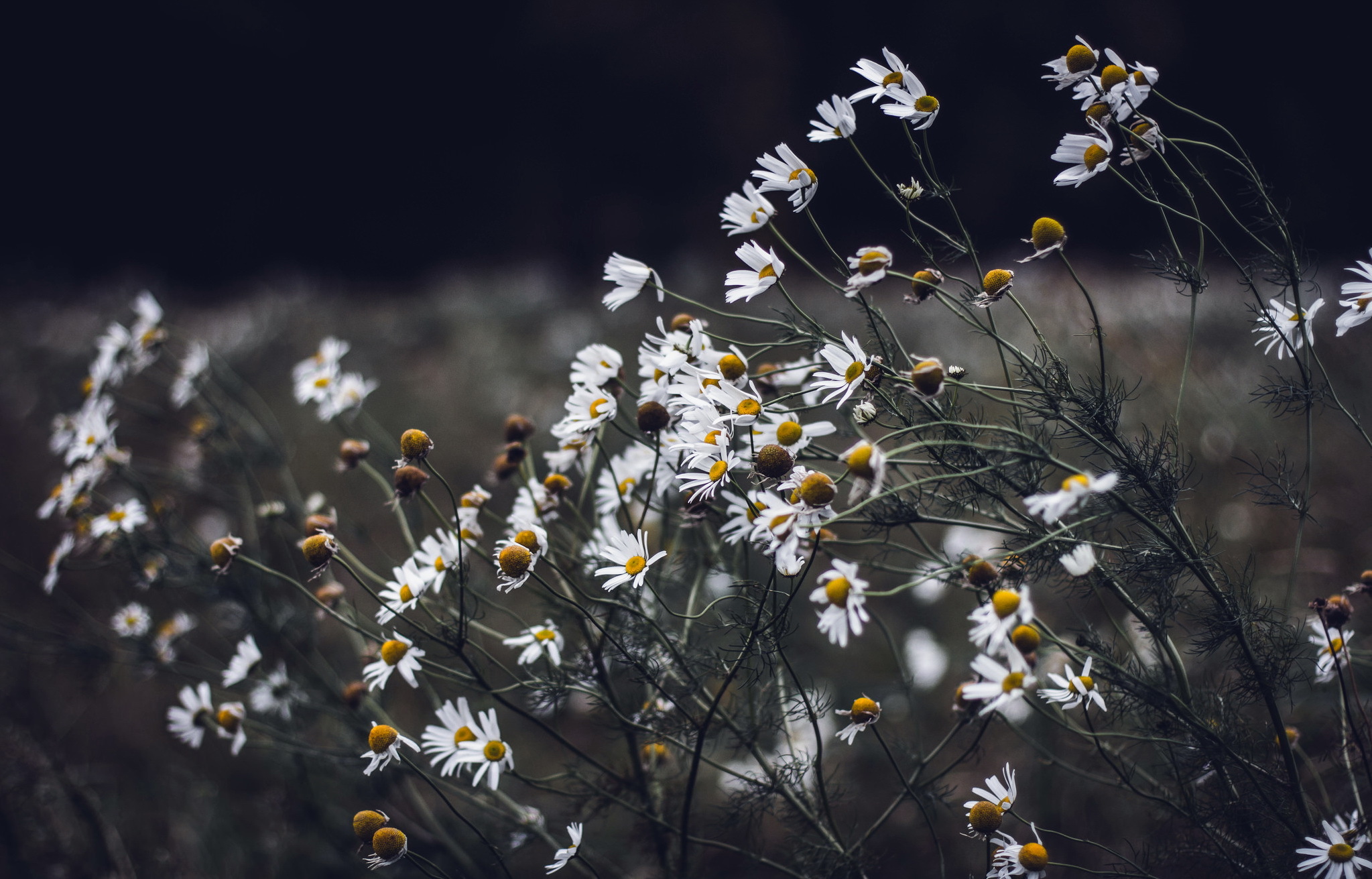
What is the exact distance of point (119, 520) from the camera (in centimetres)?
136

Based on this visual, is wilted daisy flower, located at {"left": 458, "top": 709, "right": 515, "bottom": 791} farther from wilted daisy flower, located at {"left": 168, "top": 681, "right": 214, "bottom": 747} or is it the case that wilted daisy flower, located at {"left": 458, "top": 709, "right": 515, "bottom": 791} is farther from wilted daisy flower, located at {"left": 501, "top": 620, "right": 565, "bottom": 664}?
wilted daisy flower, located at {"left": 168, "top": 681, "right": 214, "bottom": 747}

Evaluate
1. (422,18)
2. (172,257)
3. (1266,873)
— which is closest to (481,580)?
(1266,873)

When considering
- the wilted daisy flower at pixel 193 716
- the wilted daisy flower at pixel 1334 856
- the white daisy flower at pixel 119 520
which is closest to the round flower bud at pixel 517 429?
the wilted daisy flower at pixel 193 716

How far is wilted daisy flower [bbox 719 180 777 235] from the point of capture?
0.74m

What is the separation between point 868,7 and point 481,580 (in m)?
3.08

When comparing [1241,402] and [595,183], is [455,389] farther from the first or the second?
[1241,402]

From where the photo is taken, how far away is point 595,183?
3.82m

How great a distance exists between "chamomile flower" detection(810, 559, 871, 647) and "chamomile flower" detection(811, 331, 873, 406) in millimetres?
172

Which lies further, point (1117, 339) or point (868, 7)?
point (868, 7)

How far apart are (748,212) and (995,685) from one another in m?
0.50

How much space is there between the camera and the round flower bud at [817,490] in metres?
0.65

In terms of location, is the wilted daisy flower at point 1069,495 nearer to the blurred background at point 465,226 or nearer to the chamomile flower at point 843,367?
the chamomile flower at point 843,367

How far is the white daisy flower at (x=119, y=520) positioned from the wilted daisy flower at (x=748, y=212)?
1167 millimetres

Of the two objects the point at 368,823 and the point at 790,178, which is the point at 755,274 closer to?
the point at 790,178
